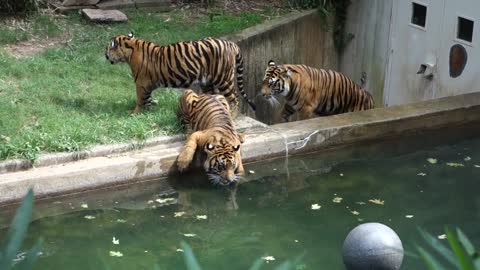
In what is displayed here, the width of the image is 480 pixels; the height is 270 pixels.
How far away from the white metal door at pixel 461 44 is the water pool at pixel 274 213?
1672 mm

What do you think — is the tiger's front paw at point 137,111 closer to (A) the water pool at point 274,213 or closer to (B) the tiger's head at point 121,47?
(B) the tiger's head at point 121,47

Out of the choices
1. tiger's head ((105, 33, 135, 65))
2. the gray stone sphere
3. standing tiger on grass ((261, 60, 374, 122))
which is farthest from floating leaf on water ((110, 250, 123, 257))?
standing tiger on grass ((261, 60, 374, 122))

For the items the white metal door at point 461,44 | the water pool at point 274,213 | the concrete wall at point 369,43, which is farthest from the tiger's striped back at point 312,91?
the concrete wall at point 369,43

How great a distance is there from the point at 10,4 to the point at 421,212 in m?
5.62

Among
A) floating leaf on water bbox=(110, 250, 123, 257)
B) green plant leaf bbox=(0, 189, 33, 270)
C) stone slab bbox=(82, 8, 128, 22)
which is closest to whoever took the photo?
green plant leaf bbox=(0, 189, 33, 270)

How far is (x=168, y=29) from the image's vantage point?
376 inches

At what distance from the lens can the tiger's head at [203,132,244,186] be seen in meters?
6.30

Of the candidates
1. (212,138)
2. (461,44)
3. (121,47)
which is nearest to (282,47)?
(461,44)

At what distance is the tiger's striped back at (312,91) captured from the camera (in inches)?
315

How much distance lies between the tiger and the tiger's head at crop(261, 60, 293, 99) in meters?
1.03

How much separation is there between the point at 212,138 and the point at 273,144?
0.72m

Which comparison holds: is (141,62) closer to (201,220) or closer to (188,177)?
(188,177)

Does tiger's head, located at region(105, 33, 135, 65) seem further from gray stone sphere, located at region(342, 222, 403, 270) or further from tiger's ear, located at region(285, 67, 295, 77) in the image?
gray stone sphere, located at region(342, 222, 403, 270)

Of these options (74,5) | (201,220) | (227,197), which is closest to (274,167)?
(227,197)
